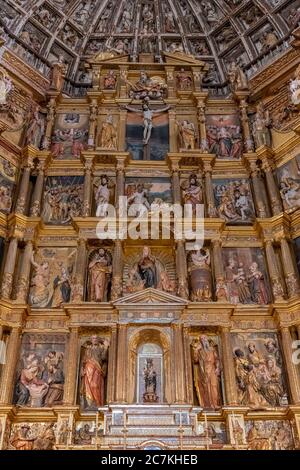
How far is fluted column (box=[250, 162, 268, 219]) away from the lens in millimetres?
15367

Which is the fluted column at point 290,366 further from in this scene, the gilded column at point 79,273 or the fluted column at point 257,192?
the gilded column at point 79,273

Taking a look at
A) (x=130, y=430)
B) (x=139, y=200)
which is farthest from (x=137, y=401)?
(x=139, y=200)

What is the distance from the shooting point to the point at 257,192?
1584 cm

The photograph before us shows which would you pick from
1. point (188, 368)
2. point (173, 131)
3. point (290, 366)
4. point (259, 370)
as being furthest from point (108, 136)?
point (290, 366)

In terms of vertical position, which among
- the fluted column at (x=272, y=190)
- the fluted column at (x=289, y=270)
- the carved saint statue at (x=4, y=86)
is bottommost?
the fluted column at (x=289, y=270)

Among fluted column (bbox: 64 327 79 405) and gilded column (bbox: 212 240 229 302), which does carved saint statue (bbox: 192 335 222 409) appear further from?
fluted column (bbox: 64 327 79 405)

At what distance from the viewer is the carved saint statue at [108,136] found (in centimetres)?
1717

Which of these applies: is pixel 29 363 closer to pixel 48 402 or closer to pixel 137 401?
pixel 48 402

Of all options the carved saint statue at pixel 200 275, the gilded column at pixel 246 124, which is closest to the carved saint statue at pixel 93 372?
the carved saint statue at pixel 200 275

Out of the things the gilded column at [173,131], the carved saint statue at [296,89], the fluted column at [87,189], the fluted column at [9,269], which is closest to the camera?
the fluted column at [9,269]

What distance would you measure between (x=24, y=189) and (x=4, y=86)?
3.31 meters

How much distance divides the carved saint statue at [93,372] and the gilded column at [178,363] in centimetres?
154

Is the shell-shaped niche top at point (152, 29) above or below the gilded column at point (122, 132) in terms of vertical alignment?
above

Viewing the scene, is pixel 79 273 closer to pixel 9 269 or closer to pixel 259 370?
pixel 9 269
